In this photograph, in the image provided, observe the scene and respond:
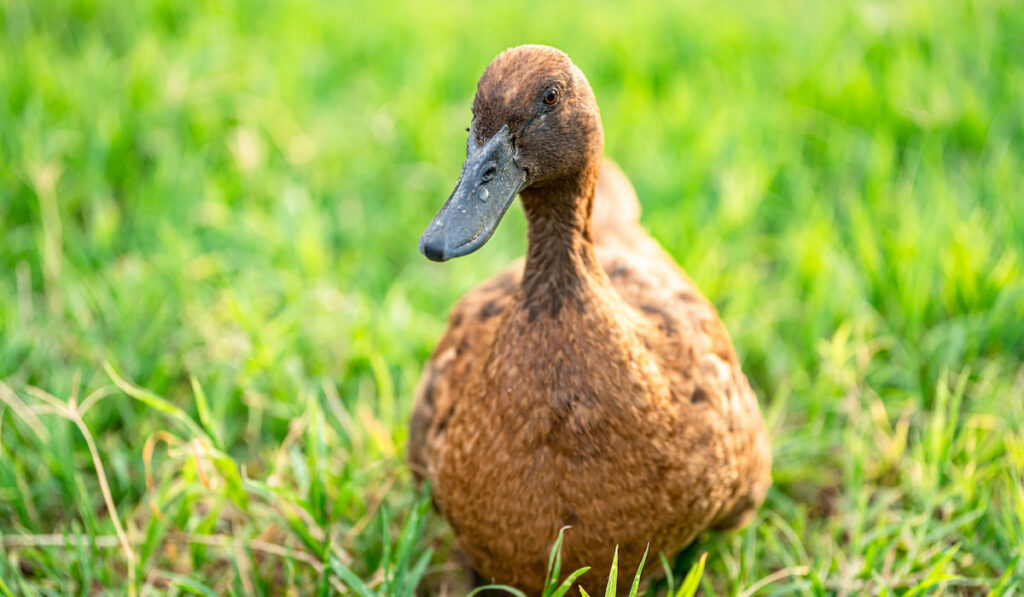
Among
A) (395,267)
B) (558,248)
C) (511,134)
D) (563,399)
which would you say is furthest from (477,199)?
(395,267)

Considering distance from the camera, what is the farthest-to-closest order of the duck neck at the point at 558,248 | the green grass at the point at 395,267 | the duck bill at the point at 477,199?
the green grass at the point at 395,267 → the duck neck at the point at 558,248 → the duck bill at the point at 477,199

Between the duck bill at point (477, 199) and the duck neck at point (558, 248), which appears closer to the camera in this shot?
the duck bill at point (477, 199)

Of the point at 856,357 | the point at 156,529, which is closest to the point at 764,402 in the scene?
the point at 856,357

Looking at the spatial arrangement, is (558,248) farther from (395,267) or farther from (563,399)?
(395,267)

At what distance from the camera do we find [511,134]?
1617mm

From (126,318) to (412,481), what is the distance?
3.61 feet

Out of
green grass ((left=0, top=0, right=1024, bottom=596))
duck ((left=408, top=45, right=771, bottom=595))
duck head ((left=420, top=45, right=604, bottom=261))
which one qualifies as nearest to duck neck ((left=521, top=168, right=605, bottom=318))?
duck ((left=408, top=45, right=771, bottom=595))

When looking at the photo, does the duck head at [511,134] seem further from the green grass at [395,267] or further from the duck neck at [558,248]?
the green grass at [395,267]

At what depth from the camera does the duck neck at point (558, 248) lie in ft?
5.80

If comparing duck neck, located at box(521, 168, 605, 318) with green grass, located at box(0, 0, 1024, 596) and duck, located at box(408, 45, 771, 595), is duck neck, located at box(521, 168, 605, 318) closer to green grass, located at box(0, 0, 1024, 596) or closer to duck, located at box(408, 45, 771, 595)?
duck, located at box(408, 45, 771, 595)

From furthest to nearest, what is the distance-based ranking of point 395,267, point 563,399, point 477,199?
point 395,267, point 563,399, point 477,199

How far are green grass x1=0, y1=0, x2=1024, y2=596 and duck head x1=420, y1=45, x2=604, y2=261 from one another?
81 cm

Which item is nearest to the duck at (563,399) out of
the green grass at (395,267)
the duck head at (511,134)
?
the duck head at (511,134)

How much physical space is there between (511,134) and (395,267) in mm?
1706
